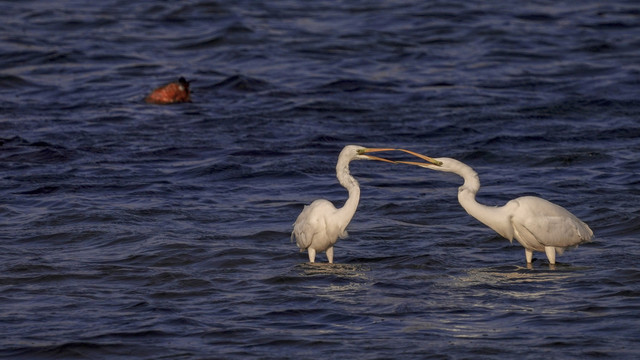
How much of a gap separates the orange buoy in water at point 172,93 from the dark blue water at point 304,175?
17 centimetres

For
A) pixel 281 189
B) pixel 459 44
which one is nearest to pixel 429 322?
pixel 281 189

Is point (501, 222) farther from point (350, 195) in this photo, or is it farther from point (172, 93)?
point (172, 93)

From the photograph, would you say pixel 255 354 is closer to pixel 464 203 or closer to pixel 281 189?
pixel 464 203

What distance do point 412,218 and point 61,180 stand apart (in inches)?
157

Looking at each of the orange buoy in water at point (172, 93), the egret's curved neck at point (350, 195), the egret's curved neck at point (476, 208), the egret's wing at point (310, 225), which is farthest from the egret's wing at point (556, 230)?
the orange buoy in water at point (172, 93)

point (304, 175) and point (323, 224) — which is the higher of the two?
point (323, 224)

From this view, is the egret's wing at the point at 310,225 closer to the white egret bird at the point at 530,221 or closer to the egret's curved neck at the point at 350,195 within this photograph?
the egret's curved neck at the point at 350,195

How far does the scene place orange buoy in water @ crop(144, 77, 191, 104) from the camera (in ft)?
56.3

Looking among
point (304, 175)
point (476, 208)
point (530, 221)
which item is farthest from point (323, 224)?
point (304, 175)

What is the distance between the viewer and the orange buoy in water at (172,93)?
1716 centimetres

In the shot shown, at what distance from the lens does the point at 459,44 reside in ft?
70.8

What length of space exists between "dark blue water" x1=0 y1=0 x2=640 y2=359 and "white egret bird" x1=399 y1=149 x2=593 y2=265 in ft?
0.78

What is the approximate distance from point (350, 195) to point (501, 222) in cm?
127

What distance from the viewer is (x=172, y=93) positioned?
677 inches
